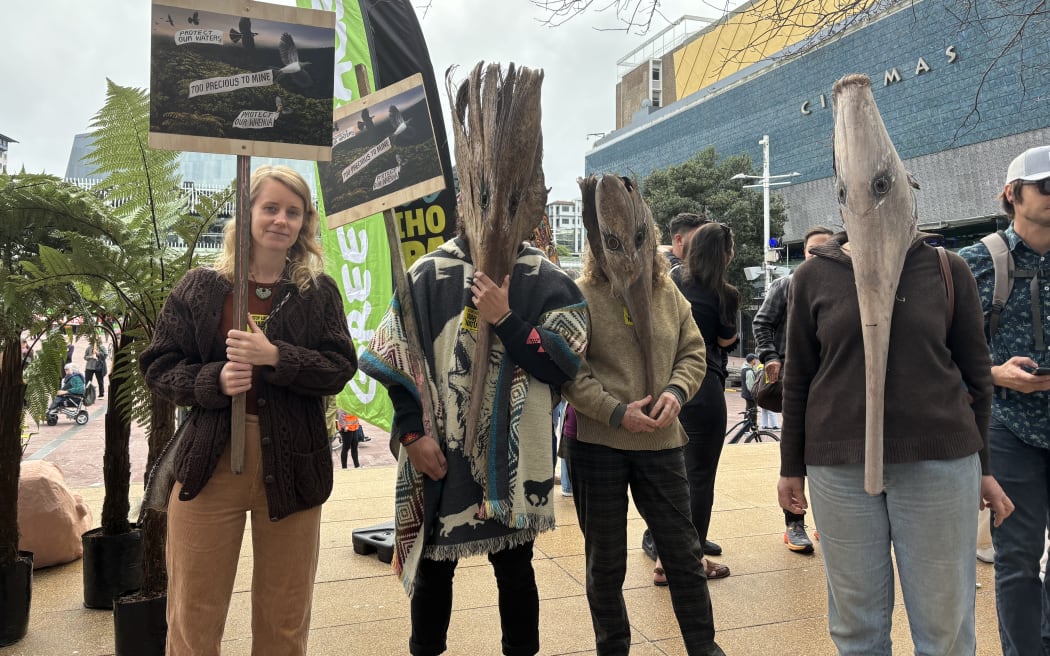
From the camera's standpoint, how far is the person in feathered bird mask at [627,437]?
293 centimetres

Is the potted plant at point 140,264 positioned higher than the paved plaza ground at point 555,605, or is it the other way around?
the potted plant at point 140,264

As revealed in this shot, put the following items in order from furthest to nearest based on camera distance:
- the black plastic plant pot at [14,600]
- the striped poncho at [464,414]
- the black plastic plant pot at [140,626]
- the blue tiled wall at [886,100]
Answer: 1. the blue tiled wall at [886,100]
2. the black plastic plant pot at [14,600]
3. the black plastic plant pot at [140,626]
4. the striped poncho at [464,414]

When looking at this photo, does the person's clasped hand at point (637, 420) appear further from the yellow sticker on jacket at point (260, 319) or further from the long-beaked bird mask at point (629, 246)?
the yellow sticker on jacket at point (260, 319)

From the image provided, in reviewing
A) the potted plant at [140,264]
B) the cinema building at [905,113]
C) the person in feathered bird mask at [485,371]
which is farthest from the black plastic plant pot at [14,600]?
the cinema building at [905,113]

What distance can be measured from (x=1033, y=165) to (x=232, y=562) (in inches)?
119

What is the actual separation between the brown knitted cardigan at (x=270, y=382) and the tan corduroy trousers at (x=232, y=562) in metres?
0.07

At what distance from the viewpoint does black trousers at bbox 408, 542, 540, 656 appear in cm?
269

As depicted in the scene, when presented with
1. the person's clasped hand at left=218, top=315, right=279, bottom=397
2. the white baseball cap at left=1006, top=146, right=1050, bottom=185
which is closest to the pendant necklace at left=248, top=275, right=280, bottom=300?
the person's clasped hand at left=218, top=315, right=279, bottom=397

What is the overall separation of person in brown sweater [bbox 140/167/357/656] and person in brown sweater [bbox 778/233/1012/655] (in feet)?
5.16

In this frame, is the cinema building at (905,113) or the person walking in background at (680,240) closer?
the person walking in background at (680,240)

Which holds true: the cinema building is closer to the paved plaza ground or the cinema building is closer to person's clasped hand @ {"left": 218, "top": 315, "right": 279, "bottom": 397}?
the paved plaza ground

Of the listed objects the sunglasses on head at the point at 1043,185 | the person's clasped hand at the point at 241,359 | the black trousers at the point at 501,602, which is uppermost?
the sunglasses on head at the point at 1043,185

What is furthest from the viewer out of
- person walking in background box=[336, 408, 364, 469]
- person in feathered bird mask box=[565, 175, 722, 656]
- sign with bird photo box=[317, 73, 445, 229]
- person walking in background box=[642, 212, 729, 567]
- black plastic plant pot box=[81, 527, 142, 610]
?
person walking in background box=[336, 408, 364, 469]

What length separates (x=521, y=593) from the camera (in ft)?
8.95
